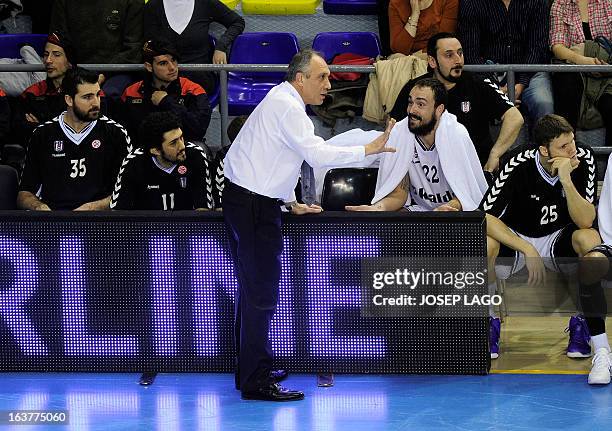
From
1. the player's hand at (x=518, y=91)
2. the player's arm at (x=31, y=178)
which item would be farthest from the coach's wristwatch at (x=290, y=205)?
the player's hand at (x=518, y=91)

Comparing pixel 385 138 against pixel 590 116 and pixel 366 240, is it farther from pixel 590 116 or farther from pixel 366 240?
pixel 590 116

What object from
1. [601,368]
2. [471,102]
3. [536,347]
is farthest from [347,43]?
[601,368]

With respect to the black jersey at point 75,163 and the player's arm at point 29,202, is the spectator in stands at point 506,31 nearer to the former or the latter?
the black jersey at point 75,163

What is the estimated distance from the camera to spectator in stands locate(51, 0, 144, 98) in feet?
34.9

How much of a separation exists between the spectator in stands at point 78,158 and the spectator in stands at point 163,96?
31.3 inches

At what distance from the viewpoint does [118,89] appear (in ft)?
33.4

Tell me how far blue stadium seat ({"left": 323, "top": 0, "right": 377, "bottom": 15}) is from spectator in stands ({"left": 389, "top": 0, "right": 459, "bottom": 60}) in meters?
0.70

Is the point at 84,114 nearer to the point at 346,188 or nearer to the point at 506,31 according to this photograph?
the point at 346,188

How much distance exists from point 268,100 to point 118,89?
3.49m

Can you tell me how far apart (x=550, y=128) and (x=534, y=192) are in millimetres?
459

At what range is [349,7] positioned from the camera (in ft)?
37.1

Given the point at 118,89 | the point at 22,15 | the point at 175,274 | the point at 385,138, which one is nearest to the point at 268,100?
the point at 385,138

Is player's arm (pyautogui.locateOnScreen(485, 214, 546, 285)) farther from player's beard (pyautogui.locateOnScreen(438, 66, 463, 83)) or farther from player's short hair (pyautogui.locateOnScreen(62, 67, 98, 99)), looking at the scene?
player's short hair (pyautogui.locateOnScreen(62, 67, 98, 99))

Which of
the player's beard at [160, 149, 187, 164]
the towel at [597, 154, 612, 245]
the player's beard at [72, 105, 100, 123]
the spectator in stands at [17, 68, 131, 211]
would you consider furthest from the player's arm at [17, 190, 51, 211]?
the towel at [597, 154, 612, 245]
